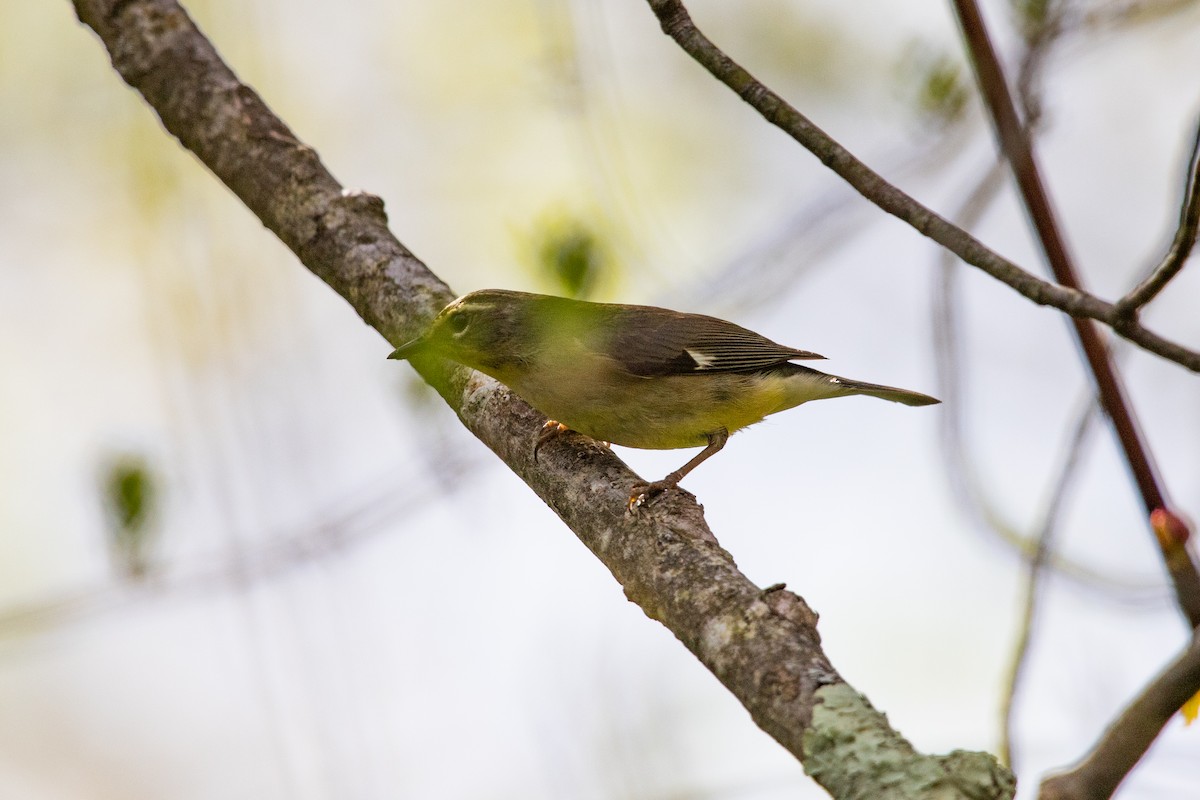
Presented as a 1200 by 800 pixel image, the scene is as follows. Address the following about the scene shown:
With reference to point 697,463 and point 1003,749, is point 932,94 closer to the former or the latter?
point 697,463

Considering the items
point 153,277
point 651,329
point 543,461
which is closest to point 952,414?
point 651,329

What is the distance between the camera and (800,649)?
94.6 inches

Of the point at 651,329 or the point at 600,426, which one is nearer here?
the point at 600,426

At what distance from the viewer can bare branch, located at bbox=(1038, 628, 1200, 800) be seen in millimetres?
2037

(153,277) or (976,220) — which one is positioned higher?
(153,277)

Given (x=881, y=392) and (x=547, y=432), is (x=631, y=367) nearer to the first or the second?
(x=547, y=432)

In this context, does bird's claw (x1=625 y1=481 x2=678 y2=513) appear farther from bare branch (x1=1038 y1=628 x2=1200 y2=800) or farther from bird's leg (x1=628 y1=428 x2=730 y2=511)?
bare branch (x1=1038 y1=628 x2=1200 y2=800)

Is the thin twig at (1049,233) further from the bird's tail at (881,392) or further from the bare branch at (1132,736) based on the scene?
the bird's tail at (881,392)

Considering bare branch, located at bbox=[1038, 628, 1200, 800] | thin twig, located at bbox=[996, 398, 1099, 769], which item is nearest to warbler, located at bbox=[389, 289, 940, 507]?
thin twig, located at bbox=[996, 398, 1099, 769]

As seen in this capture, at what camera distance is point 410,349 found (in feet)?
13.2

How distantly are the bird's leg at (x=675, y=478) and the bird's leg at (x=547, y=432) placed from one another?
0.44 m

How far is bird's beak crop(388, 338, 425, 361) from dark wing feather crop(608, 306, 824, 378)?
93cm

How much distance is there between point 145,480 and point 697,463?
2328 mm

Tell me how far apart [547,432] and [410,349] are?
591 mm
